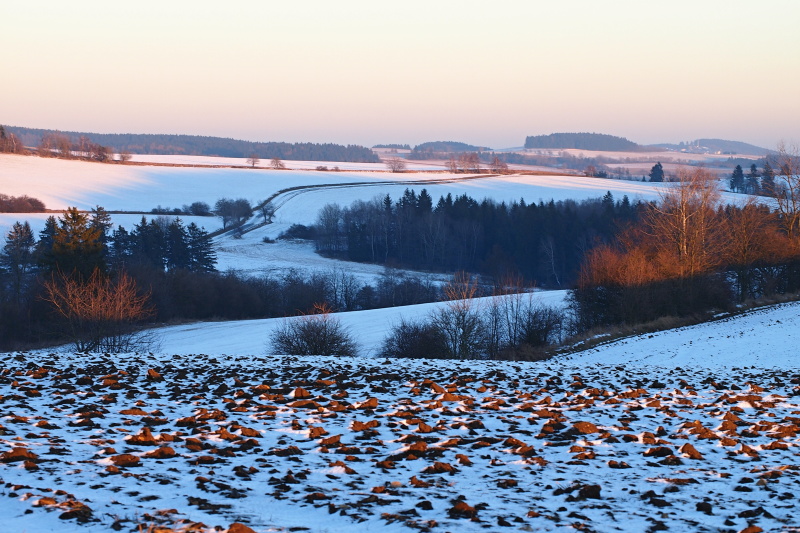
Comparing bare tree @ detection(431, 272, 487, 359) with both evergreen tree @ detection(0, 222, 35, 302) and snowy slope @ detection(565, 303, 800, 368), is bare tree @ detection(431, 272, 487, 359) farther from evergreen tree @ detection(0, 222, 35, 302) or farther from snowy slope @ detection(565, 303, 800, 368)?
evergreen tree @ detection(0, 222, 35, 302)

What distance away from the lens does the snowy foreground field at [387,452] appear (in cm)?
610

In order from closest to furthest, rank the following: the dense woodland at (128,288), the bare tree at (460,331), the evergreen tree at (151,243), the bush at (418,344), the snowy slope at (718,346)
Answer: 1. the snowy slope at (718,346)
2. the bare tree at (460,331)
3. the bush at (418,344)
4. the dense woodland at (128,288)
5. the evergreen tree at (151,243)

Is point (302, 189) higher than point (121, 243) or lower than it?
higher

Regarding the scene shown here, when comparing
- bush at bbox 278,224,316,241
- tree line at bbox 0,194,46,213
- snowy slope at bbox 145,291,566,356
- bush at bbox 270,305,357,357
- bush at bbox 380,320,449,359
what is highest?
tree line at bbox 0,194,46,213

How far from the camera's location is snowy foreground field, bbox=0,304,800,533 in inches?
240

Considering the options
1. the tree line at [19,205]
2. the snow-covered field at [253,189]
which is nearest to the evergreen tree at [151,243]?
the snow-covered field at [253,189]

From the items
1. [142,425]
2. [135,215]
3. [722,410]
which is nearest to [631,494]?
[722,410]

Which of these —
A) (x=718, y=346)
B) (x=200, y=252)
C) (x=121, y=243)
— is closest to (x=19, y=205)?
(x=121, y=243)

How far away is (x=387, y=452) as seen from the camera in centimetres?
845

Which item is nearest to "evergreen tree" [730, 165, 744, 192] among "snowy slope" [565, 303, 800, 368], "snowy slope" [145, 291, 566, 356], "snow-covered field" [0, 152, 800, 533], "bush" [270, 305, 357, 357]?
"snowy slope" [145, 291, 566, 356]

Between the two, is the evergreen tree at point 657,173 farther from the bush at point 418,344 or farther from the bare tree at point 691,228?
the bush at point 418,344

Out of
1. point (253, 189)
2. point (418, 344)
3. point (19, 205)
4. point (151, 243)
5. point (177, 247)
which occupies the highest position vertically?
point (253, 189)

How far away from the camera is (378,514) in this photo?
6.12 m

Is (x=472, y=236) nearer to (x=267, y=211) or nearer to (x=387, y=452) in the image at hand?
(x=267, y=211)
